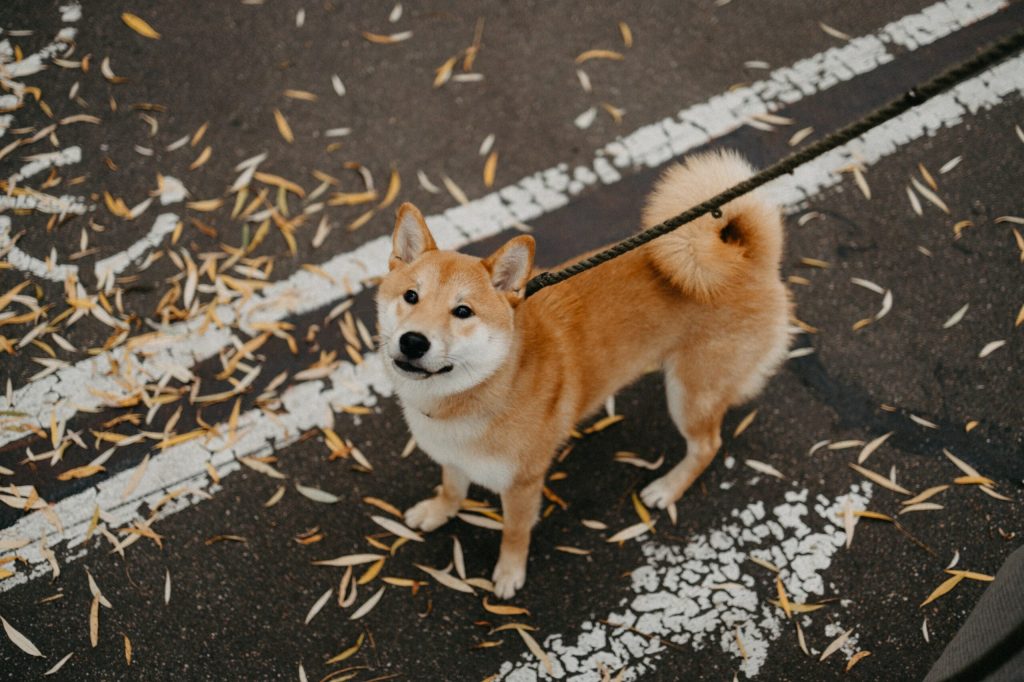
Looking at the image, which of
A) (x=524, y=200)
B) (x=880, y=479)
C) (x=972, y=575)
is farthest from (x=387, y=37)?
(x=972, y=575)

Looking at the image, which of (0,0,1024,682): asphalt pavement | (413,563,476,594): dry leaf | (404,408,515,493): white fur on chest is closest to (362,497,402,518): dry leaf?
(0,0,1024,682): asphalt pavement

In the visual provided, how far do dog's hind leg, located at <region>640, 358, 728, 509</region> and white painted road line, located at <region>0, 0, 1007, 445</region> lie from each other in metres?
1.32

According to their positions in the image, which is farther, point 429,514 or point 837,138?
point 429,514

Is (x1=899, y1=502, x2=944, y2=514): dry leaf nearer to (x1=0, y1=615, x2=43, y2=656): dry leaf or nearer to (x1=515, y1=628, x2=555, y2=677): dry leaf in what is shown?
(x1=515, y1=628, x2=555, y2=677): dry leaf

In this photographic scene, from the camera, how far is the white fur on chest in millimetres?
2336

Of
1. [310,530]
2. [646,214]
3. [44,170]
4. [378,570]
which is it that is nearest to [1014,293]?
[646,214]

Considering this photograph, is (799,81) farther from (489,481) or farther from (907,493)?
(489,481)

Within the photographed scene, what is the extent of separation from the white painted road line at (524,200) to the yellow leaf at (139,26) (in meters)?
1.47

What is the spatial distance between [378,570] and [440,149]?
2.24 metres

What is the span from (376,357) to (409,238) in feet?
3.43

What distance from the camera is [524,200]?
3.65 metres

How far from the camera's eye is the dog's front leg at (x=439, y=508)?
2850mm

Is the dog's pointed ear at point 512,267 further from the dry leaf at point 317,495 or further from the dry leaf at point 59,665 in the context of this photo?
the dry leaf at point 59,665

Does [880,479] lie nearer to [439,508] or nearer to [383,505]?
[439,508]
